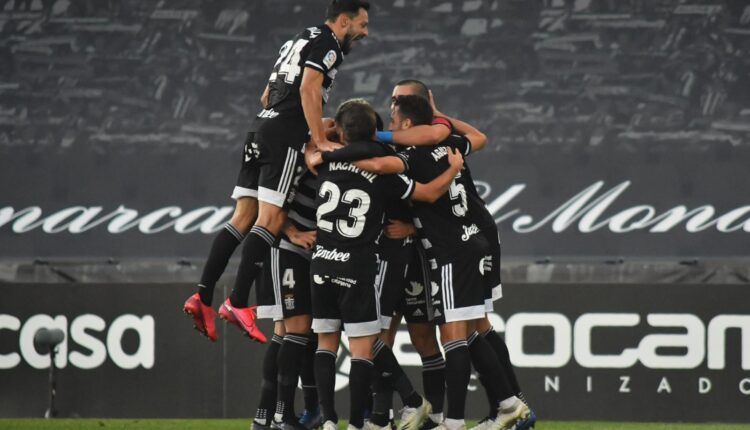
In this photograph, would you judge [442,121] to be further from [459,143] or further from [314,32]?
[314,32]

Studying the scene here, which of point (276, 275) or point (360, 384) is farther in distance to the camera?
point (276, 275)

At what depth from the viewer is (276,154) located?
6.95m

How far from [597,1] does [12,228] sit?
16.4ft

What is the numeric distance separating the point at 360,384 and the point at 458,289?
0.72 m

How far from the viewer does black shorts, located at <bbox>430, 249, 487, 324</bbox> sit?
6.73 m

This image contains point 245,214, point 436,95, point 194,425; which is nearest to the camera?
point 245,214

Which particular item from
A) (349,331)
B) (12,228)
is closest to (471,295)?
(349,331)

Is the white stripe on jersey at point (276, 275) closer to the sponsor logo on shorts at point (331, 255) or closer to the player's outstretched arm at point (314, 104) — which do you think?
the sponsor logo on shorts at point (331, 255)

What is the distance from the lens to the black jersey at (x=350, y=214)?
6516 mm

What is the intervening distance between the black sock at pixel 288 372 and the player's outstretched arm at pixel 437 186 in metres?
1.02

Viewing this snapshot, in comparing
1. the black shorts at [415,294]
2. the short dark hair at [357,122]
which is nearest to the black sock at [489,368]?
the black shorts at [415,294]

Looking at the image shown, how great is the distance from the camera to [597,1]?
10312mm

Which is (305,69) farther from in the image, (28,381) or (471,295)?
(28,381)

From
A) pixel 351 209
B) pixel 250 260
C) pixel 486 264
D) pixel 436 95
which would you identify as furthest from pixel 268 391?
pixel 436 95
